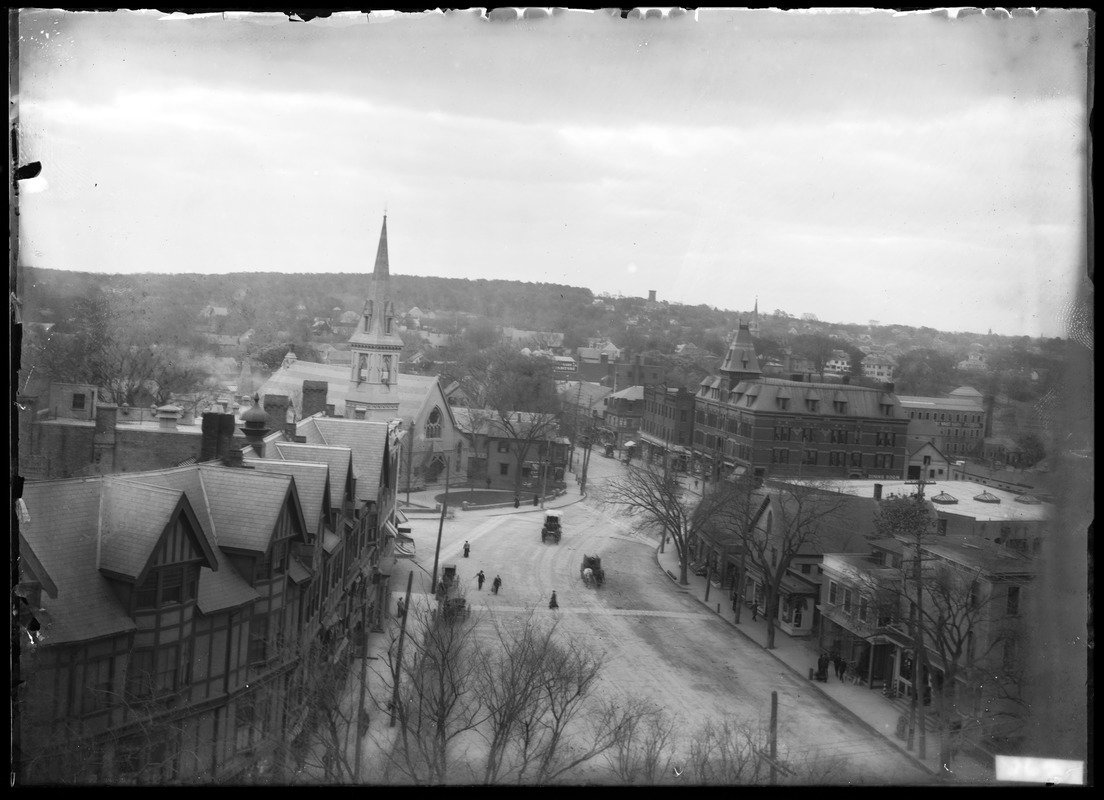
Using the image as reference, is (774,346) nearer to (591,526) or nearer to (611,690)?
(591,526)

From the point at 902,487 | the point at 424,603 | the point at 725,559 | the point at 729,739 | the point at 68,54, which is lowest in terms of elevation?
the point at 729,739

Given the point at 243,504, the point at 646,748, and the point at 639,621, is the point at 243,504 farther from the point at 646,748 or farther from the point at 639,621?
the point at 646,748

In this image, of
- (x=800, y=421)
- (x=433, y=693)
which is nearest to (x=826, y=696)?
(x=800, y=421)

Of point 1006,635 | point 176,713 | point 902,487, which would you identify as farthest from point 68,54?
point 1006,635

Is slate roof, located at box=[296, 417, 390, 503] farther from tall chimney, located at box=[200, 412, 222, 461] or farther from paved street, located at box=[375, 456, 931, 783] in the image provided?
tall chimney, located at box=[200, 412, 222, 461]

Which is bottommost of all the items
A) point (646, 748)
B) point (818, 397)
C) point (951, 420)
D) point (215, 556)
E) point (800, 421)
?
point (646, 748)

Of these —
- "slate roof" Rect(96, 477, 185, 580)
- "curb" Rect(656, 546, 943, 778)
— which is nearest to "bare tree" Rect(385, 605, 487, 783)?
"curb" Rect(656, 546, 943, 778)
